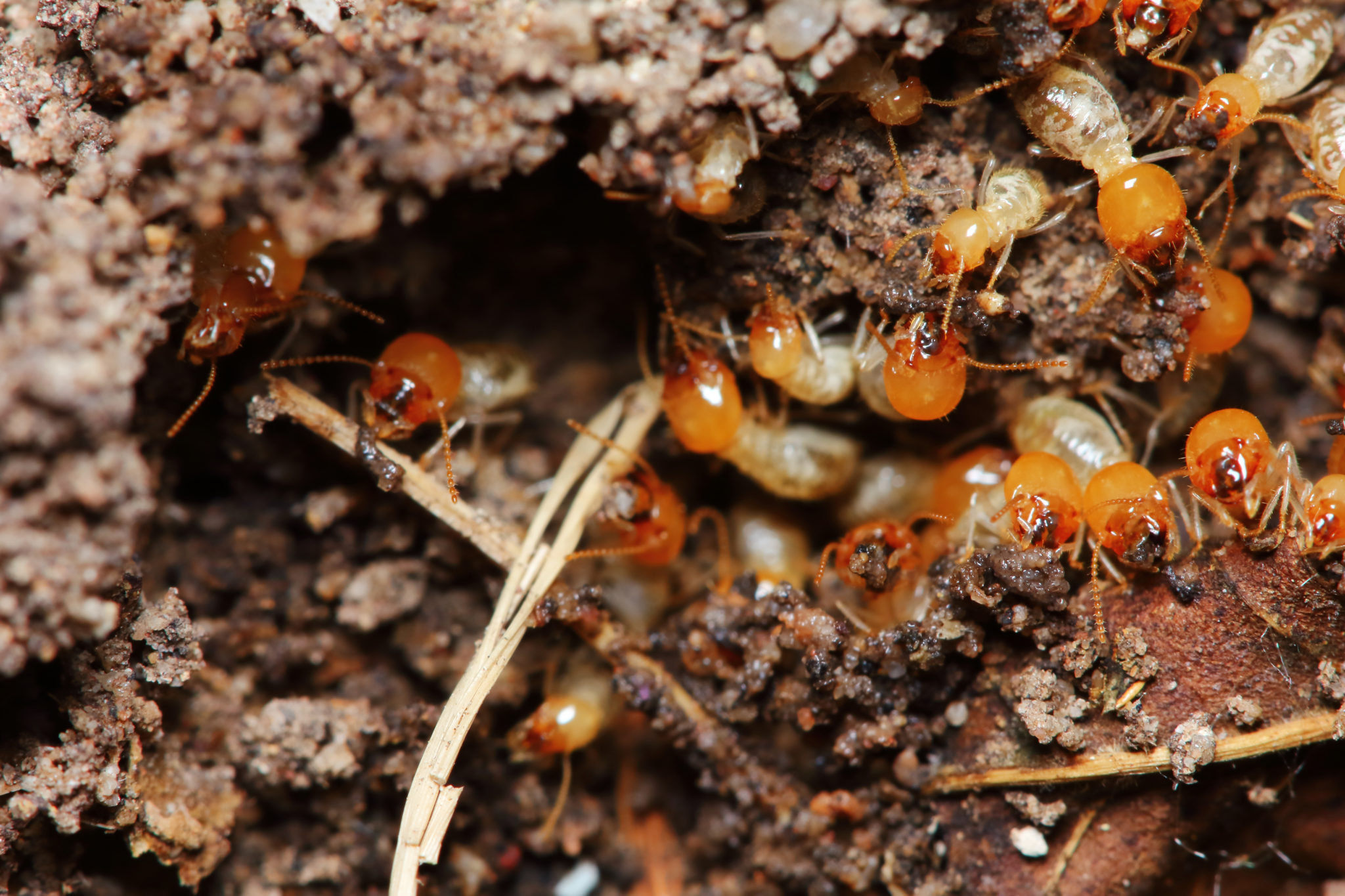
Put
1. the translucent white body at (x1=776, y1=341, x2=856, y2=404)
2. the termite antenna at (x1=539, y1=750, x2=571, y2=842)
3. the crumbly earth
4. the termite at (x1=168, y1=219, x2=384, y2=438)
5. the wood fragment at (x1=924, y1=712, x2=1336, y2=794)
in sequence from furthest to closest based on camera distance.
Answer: the termite antenna at (x1=539, y1=750, x2=571, y2=842) < the translucent white body at (x1=776, y1=341, x2=856, y2=404) < the termite at (x1=168, y1=219, x2=384, y2=438) < the wood fragment at (x1=924, y1=712, x2=1336, y2=794) < the crumbly earth

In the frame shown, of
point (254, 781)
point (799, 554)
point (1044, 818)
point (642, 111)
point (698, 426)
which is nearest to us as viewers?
point (642, 111)

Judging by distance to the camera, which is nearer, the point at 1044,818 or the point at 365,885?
the point at 1044,818

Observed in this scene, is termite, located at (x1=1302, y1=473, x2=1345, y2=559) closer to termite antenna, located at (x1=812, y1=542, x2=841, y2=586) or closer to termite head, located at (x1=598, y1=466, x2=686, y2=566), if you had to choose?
termite antenna, located at (x1=812, y1=542, x2=841, y2=586)

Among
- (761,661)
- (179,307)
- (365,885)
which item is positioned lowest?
(365,885)

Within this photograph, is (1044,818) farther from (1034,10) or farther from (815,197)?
(1034,10)

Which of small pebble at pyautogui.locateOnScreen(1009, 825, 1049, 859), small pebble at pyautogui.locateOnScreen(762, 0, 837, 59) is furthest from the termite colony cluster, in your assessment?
small pebble at pyautogui.locateOnScreen(1009, 825, 1049, 859)

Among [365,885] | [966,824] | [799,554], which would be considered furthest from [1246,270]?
[365,885]
